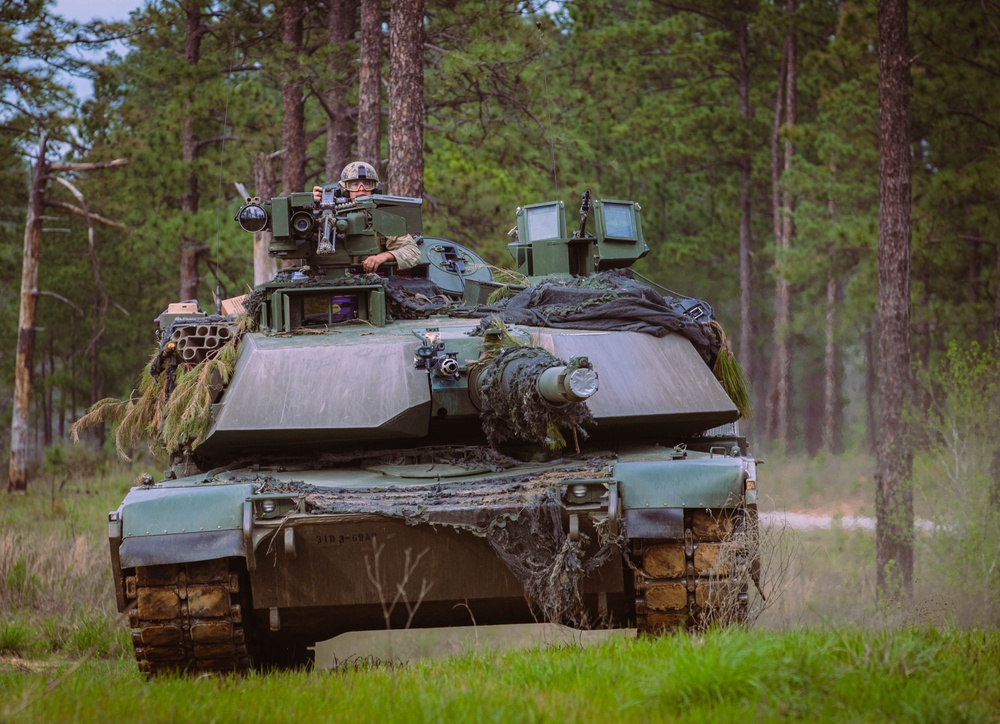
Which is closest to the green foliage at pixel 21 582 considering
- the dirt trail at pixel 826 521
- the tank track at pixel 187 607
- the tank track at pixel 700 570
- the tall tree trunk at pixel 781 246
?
the tank track at pixel 187 607

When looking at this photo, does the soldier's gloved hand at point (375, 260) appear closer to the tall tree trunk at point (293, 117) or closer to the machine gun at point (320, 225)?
the machine gun at point (320, 225)

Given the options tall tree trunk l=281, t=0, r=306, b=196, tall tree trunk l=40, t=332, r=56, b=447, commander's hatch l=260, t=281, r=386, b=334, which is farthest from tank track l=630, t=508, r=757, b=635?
tall tree trunk l=40, t=332, r=56, b=447

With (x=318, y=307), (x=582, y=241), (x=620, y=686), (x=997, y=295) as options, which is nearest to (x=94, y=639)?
(x=318, y=307)

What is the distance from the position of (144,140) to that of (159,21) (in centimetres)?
241

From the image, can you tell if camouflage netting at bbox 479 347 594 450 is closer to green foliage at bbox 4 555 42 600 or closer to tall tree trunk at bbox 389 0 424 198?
green foliage at bbox 4 555 42 600

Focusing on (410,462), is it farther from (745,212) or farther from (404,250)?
(745,212)

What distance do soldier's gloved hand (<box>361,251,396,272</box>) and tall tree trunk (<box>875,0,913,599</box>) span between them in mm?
7838

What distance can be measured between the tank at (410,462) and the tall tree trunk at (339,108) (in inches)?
343

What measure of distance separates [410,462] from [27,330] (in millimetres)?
15165

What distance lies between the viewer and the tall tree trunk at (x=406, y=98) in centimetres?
1304

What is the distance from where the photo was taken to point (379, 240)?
8.69 meters

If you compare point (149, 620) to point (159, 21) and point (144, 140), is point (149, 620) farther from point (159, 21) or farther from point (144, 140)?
point (144, 140)

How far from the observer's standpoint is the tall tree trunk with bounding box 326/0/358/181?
17000mm

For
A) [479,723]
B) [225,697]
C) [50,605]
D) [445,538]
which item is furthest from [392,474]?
[50,605]
